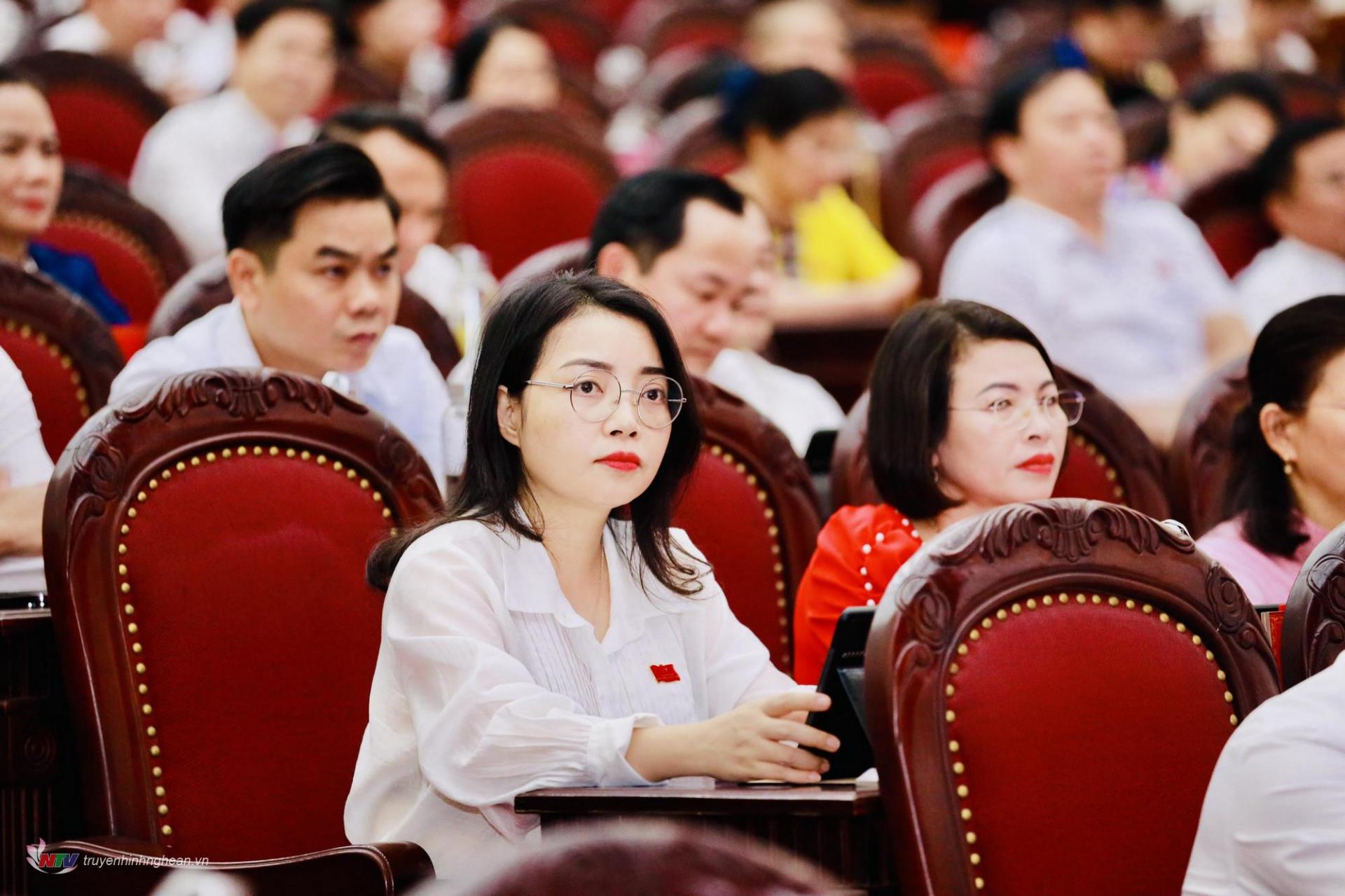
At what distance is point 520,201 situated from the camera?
13.6ft

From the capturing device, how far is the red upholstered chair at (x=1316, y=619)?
5.46 ft

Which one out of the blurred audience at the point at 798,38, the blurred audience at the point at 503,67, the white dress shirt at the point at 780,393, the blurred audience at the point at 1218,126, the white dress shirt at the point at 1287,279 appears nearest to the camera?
the white dress shirt at the point at 780,393

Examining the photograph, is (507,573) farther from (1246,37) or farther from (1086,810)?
(1246,37)

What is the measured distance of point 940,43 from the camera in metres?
7.54

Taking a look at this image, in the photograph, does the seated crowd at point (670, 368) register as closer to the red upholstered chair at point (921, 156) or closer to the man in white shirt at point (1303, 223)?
the man in white shirt at point (1303, 223)

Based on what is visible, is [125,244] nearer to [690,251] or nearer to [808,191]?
[690,251]

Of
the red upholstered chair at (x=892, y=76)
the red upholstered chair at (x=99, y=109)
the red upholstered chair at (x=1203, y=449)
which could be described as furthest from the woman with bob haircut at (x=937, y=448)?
the red upholstered chair at (x=892, y=76)

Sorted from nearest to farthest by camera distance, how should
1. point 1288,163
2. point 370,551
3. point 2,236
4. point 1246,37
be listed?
point 370,551 < point 2,236 < point 1288,163 < point 1246,37

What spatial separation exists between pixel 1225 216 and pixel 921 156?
0.90 metres

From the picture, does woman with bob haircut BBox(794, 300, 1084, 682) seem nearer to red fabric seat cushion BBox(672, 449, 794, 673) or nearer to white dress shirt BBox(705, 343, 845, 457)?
red fabric seat cushion BBox(672, 449, 794, 673)

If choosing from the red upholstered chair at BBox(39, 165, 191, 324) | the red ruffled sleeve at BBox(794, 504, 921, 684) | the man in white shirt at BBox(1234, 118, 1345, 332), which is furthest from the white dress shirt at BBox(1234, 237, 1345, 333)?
the red upholstered chair at BBox(39, 165, 191, 324)

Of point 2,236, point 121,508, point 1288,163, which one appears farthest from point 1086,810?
point 1288,163

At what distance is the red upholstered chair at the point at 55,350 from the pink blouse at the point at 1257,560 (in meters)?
1.38

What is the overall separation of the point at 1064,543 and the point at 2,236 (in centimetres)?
181
